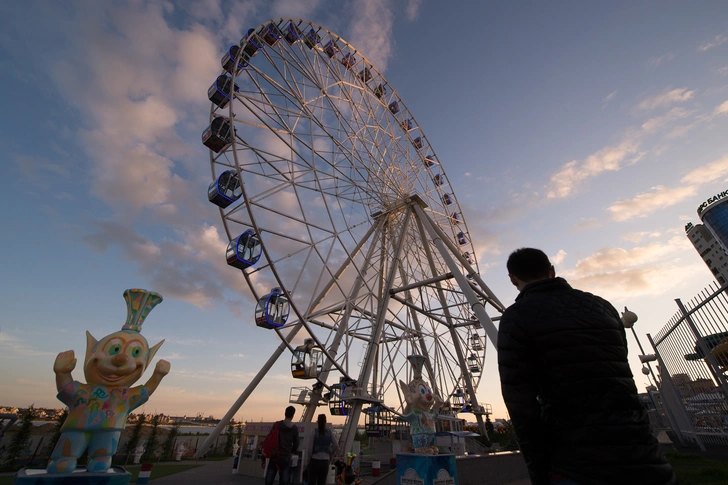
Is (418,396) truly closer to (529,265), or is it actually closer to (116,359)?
(116,359)

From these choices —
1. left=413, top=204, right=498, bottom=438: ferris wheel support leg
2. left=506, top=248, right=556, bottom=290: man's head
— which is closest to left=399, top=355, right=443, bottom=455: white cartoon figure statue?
left=413, top=204, right=498, bottom=438: ferris wheel support leg

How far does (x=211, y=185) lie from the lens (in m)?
13.1

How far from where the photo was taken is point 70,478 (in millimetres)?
5844

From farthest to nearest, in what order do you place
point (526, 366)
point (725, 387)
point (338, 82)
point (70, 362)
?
point (338, 82), point (725, 387), point (70, 362), point (526, 366)

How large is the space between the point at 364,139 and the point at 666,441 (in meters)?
19.7

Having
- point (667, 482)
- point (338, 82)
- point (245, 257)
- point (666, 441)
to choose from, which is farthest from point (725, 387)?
point (338, 82)

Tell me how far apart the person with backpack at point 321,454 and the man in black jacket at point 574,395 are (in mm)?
5148

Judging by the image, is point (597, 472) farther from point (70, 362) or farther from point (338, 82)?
point (338, 82)

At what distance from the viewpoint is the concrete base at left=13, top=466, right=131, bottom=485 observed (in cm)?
560

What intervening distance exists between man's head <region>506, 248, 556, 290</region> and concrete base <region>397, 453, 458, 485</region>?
5.39 meters

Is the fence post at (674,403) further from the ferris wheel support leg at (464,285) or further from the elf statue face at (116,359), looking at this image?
the elf statue face at (116,359)

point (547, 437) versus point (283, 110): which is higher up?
point (283, 110)

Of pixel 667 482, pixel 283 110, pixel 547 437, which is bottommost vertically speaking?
pixel 667 482

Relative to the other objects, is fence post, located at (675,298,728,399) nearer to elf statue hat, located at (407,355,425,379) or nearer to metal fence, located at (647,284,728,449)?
metal fence, located at (647,284,728,449)
